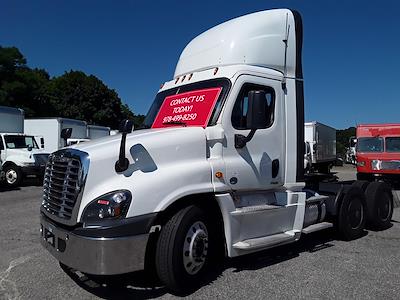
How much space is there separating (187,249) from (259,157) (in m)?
1.65

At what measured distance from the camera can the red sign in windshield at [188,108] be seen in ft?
17.3

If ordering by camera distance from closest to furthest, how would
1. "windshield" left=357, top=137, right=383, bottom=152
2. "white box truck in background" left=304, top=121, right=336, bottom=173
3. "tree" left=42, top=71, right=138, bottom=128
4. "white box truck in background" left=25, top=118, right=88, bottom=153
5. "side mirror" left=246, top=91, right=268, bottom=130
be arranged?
"side mirror" left=246, top=91, right=268, bottom=130
"windshield" left=357, top=137, right=383, bottom=152
"white box truck in background" left=25, top=118, right=88, bottom=153
"white box truck in background" left=304, top=121, right=336, bottom=173
"tree" left=42, top=71, right=138, bottom=128

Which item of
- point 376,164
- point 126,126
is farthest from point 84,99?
point 126,126

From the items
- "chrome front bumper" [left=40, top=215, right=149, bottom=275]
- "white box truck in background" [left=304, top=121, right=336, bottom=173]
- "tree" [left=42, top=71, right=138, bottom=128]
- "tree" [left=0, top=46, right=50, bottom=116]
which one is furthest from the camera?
"tree" [left=42, top=71, right=138, bottom=128]

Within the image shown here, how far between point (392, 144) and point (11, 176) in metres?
15.3

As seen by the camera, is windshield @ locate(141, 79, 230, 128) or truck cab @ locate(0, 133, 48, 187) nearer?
windshield @ locate(141, 79, 230, 128)

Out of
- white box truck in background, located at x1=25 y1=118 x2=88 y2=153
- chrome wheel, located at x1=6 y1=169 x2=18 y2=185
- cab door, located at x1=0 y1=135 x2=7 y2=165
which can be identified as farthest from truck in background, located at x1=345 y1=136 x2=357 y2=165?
cab door, located at x1=0 y1=135 x2=7 y2=165

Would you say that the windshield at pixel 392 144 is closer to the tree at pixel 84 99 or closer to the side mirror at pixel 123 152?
the side mirror at pixel 123 152

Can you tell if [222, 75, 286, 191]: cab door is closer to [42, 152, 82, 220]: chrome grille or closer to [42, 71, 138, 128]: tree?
[42, 152, 82, 220]: chrome grille

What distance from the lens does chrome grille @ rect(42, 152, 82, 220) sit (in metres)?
4.37

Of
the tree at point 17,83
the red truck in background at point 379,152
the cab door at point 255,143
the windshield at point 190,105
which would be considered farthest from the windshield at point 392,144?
the tree at point 17,83

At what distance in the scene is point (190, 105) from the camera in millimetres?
5559

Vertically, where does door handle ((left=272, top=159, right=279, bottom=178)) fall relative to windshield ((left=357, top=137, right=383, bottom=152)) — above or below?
below

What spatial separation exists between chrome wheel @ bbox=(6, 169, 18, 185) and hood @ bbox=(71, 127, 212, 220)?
45.7ft
